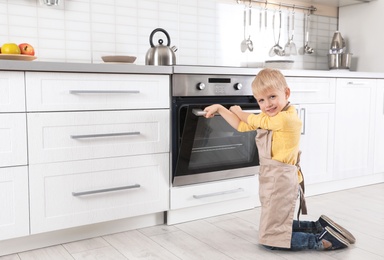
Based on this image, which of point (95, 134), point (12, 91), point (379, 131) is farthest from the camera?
point (379, 131)

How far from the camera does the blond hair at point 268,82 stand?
77.5 inches

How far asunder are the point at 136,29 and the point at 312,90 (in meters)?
1.23

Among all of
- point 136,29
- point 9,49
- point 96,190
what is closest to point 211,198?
point 96,190

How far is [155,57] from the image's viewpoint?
8.12 ft

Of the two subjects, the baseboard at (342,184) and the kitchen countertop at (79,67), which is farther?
the baseboard at (342,184)

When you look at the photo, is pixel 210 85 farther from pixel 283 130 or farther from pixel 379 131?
pixel 379 131

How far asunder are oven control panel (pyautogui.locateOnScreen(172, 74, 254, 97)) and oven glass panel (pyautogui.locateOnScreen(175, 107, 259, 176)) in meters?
0.12

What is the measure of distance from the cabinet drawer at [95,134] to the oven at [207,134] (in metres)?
0.09

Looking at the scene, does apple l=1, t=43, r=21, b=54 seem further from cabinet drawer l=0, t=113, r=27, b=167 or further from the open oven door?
the open oven door

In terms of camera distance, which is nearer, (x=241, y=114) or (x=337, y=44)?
(x=241, y=114)

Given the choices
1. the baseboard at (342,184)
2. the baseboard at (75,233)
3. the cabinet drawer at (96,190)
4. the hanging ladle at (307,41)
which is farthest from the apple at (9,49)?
the hanging ladle at (307,41)

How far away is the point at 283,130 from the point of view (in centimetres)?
198

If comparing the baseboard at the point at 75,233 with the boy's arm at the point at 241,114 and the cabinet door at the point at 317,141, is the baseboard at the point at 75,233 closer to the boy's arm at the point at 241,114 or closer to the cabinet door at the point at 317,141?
the boy's arm at the point at 241,114

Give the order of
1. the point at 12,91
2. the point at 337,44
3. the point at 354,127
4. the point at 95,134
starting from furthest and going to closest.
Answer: the point at 337,44
the point at 354,127
the point at 95,134
the point at 12,91
